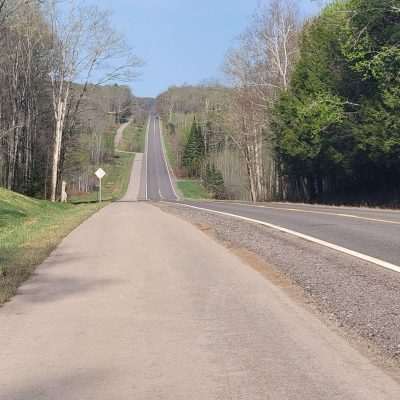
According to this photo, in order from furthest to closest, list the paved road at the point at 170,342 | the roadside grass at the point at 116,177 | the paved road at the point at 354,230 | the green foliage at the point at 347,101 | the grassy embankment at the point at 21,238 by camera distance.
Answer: the roadside grass at the point at 116,177, the green foliage at the point at 347,101, the paved road at the point at 354,230, the grassy embankment at the point at 21,238, the paved road at the point at 170,342

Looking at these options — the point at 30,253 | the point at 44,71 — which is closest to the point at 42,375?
the point at 30,253

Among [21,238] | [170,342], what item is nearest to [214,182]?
[21,238]

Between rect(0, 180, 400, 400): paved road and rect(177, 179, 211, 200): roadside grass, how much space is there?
73.8m

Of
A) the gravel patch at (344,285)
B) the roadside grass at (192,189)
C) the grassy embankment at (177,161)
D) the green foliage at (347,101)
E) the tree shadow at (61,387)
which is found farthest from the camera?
the grassy embankment at (177,161)

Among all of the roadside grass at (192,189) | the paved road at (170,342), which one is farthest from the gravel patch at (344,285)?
the roadside grass at (192,189)

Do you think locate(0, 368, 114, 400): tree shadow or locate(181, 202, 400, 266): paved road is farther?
locate(181, 202, 400, 266): paved road

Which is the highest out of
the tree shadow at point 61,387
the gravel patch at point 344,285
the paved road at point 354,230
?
the paved road at point 354,230

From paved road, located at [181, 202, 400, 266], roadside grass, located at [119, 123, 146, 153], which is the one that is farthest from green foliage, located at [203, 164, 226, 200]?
roadside grass, located at [119, 123, 146, 153]

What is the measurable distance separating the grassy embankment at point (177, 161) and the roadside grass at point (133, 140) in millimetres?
6410

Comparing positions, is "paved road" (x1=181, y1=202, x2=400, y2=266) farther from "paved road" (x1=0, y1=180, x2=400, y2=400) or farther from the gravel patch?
"paved road" (x1=0, y1=180, x2=400, y2=400)

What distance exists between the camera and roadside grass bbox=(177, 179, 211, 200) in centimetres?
8749

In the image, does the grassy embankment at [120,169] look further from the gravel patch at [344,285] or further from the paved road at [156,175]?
the gravel patch at [344,285]

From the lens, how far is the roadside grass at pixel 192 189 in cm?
8749

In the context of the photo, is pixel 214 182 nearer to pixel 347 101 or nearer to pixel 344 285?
pixel 347 101
